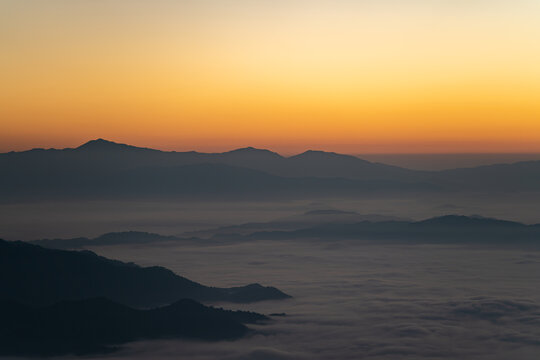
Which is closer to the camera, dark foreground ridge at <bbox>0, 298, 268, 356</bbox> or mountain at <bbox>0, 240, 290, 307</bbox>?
dark foreground ridge at <bbox>0, 298, 268, 356</bbox>

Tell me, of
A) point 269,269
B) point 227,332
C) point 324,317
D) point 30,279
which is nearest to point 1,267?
point 30,279

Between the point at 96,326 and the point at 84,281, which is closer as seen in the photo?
the point at 96,326

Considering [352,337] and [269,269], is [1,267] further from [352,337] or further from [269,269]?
[269,269]

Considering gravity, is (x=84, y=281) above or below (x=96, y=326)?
above

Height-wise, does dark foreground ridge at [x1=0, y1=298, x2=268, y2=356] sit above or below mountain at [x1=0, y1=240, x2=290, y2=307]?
below
